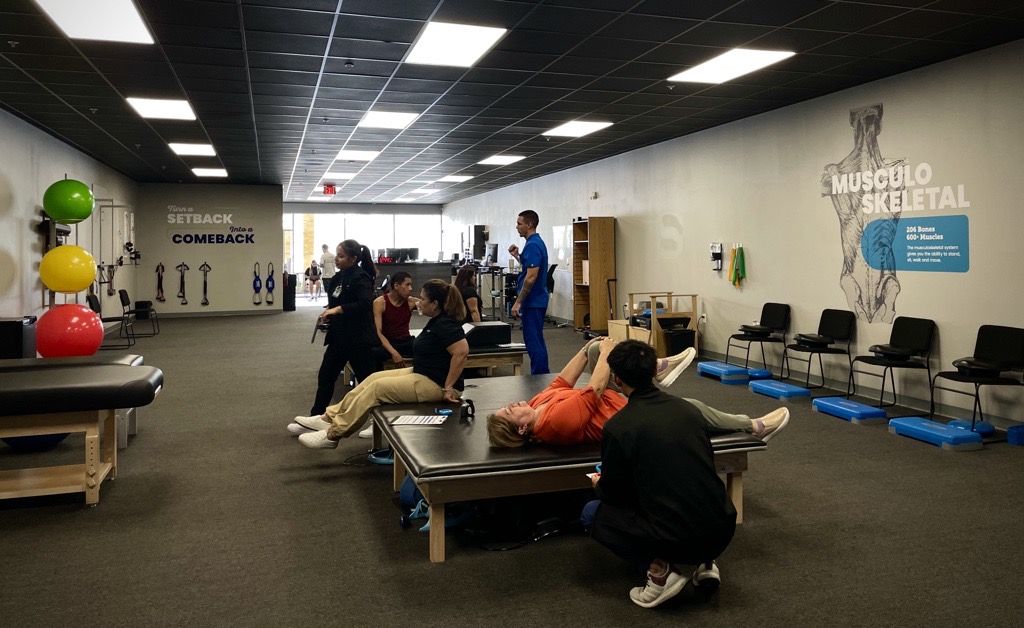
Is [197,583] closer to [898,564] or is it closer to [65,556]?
[65,556]

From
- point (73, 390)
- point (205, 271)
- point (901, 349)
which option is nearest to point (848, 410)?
point (901, 349)

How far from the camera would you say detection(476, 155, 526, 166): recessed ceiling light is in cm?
1124

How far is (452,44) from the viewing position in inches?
209

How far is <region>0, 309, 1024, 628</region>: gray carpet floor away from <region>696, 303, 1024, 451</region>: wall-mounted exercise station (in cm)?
21

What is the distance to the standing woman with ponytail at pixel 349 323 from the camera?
512 centimetres

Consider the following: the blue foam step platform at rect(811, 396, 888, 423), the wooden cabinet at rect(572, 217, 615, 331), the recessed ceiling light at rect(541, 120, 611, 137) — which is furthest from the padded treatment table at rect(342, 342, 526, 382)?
the wooden cabinet at rect(572, 217, 615, 331)

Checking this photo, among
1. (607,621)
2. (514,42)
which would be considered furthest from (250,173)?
(607,621)

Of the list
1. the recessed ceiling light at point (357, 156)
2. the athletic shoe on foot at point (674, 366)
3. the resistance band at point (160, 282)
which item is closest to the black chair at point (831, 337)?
the athletic shoe on foot at point (674, 366)

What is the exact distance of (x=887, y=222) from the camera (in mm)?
6266

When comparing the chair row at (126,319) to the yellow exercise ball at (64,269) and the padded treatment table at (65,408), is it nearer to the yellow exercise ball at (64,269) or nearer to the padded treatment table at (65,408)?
the yellow exercise ball at (64,269)

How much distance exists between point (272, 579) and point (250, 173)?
1193 centimetres

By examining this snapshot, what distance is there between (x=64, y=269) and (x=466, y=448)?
536 centimetres

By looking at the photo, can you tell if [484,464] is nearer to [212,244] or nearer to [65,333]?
[65,333]

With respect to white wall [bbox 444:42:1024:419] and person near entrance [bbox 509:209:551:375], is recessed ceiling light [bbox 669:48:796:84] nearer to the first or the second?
white wall [bbox 444:42:1024:419]
